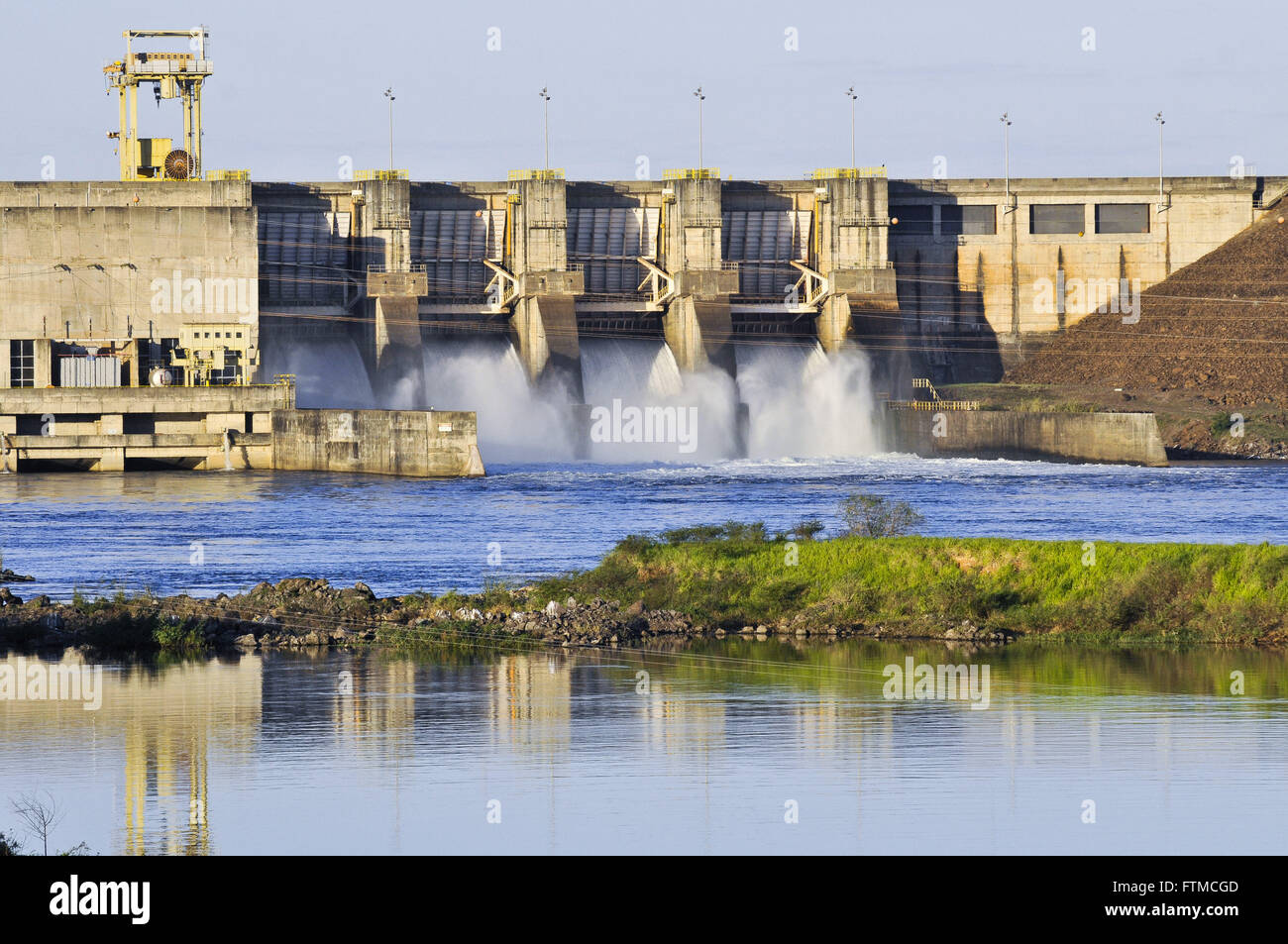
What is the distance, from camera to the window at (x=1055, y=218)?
291 feet

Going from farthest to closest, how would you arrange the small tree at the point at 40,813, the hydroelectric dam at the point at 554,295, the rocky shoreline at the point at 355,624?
the hydroelectric dam at the point at 554,295
the rocky shoreline at the point at 355,624
the small tree at the point at 40,813

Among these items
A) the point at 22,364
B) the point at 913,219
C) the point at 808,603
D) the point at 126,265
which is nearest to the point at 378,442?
the point at 22,364

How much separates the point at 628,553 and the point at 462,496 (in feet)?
89.0

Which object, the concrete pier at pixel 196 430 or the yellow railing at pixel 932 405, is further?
the yellow railing at pixel 932 405

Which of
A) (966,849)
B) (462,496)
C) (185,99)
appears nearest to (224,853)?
(966,849)

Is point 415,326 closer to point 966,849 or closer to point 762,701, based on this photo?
point 762,701

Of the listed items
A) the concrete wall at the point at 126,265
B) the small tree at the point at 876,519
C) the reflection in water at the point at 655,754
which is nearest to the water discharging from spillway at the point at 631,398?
the concrete wall at the point at 126,265

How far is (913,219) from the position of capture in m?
88.8

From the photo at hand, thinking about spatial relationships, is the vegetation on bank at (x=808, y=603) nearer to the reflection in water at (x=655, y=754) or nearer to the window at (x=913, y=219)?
the reflection in water at (x=655, y=754)

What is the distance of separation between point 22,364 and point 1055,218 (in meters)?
48.4

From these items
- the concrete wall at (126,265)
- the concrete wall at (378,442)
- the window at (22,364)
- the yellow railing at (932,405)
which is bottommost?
the concrete wall at (378,442)

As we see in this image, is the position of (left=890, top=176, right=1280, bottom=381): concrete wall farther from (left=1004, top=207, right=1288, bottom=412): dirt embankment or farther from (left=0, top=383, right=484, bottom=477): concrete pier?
(left=0, top=383, right=484, bottom=477): concrete pier

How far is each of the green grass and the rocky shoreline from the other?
39 cm

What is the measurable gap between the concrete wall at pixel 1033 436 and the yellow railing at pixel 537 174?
1910cm
